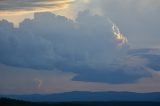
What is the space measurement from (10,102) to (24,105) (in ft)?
17.1

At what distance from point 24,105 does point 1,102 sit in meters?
8.97

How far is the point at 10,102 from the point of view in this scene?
197 metres

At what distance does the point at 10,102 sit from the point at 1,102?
276 inches

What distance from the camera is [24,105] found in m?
196

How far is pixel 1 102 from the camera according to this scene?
190 m
